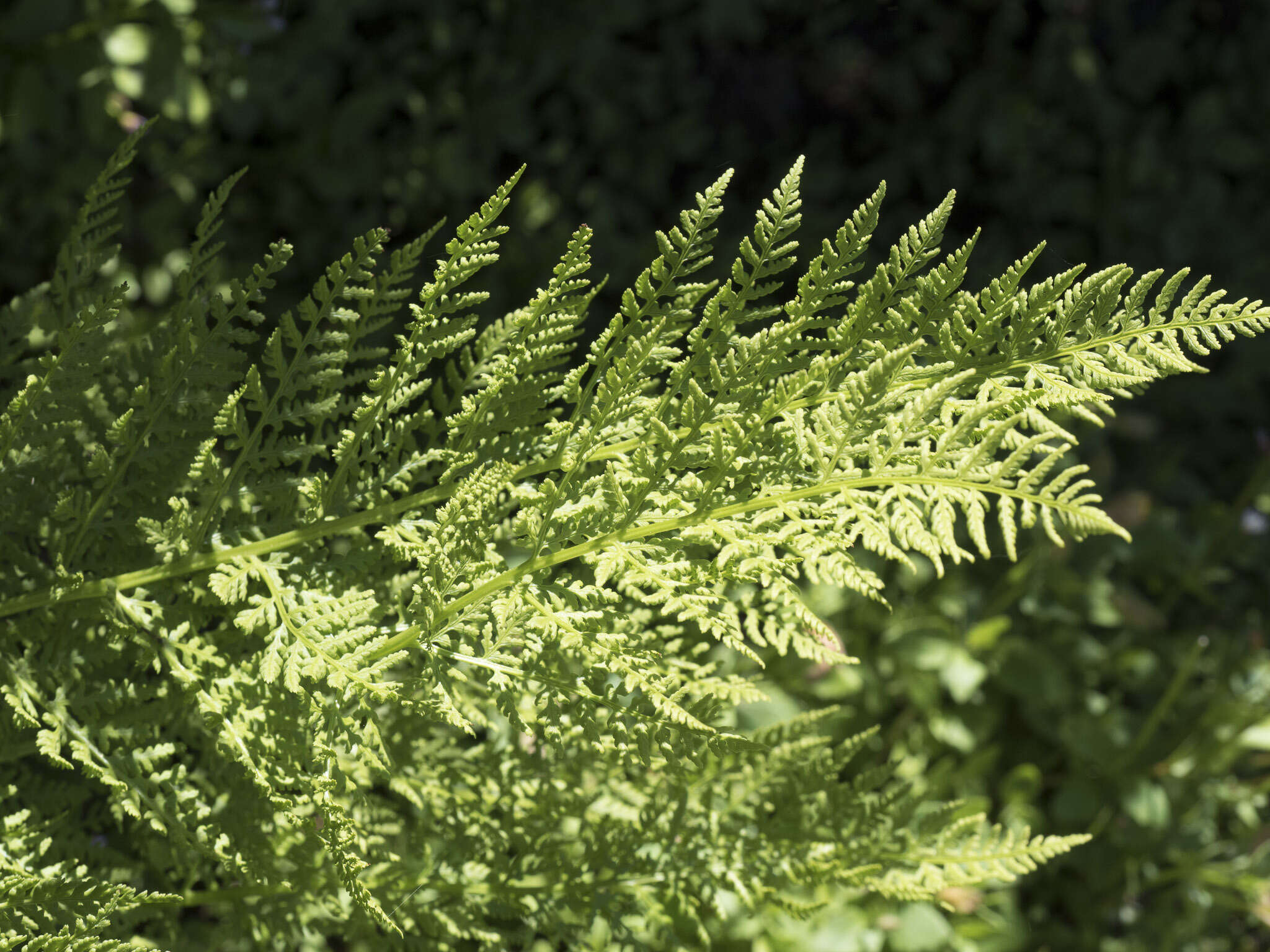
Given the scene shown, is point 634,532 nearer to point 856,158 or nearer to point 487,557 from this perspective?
point 487,557

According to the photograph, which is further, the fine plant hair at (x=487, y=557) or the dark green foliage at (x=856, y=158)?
the dark green foliage at (x=856, y=158)

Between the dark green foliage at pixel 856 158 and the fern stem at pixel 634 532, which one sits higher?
the dark green foliage at pixel 856 158

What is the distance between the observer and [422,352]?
0.81 meters

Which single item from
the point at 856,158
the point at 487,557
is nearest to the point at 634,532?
the point at 487,557

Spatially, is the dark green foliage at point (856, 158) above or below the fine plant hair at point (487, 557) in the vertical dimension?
above

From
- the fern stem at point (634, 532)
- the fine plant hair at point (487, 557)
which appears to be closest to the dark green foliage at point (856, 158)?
the fine plant hair at point (487, 557)

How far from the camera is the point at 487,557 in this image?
0.80 meters

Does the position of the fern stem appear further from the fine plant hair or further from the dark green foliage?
the dark green foliage

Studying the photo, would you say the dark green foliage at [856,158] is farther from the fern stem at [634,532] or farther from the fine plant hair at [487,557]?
the fern stem at [634,532]

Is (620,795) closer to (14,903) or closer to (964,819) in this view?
(964,819)

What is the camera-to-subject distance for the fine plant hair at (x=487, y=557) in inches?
28.1

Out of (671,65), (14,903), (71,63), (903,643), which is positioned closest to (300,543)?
(14,903)

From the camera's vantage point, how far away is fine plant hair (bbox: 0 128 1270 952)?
71cm

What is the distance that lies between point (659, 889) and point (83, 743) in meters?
0.56
